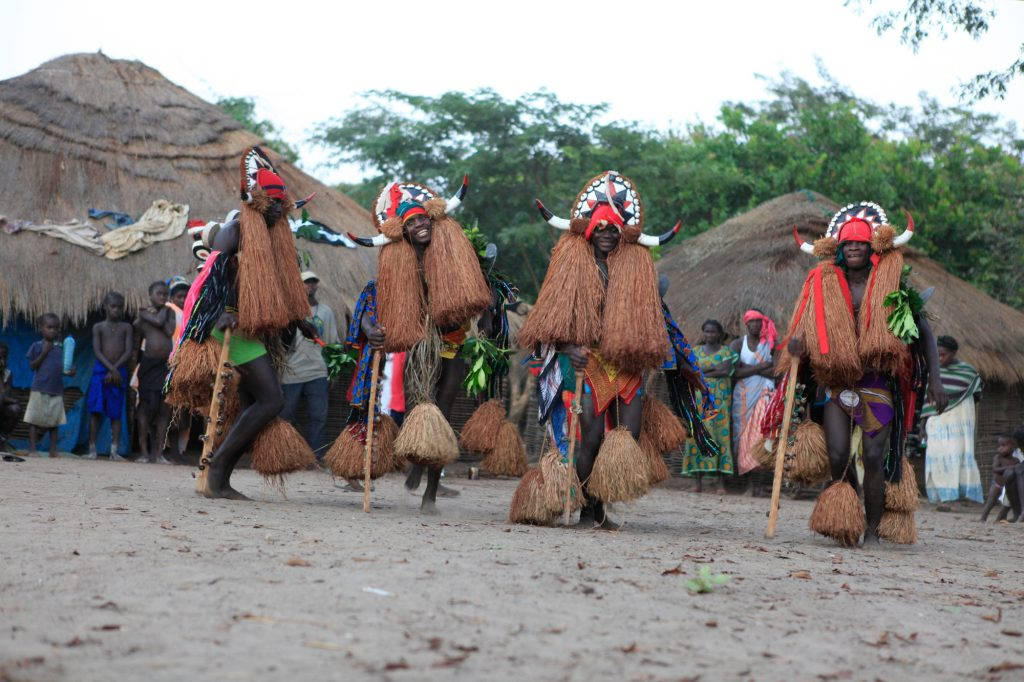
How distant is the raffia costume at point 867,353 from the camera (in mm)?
6559

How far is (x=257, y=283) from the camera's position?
7238 mm

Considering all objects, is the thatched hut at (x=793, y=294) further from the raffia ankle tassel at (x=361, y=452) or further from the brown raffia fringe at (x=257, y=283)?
the brown raffia fringe at (x=257, y=283)

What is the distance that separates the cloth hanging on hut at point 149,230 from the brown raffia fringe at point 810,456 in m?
9.18

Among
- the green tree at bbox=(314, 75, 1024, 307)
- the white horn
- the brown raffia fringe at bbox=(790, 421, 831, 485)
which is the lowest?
the brown raffia fringe at bbox=(790, 421, 831, 485)

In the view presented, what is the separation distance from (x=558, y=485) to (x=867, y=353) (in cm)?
179

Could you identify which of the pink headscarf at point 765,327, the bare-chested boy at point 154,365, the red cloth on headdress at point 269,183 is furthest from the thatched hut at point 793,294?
the red cloth on headdress at point 269,183

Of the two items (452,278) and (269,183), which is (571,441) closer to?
(452,278)

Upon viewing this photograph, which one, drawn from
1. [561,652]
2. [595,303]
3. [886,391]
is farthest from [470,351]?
[561,652]

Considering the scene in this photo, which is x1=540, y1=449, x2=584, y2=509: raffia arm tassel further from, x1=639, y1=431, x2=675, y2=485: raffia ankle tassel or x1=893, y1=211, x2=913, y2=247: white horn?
x1=893, y1=211, x2=913, y2=247: white horn

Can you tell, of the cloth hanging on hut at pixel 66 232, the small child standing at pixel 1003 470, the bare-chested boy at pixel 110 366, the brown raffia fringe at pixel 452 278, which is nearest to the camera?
the brown raffia fringe at pixel 452 278

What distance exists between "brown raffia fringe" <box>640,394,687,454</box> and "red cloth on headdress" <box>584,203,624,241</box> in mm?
1010

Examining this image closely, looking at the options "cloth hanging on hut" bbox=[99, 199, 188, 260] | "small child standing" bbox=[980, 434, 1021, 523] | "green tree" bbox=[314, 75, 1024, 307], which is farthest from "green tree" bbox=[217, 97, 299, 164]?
"small child standing" bbox=[980, 434, 1021, 523]

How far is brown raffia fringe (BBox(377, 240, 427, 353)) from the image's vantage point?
725 cm

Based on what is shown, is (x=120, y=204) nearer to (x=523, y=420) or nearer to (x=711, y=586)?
(x=523, y=420)
